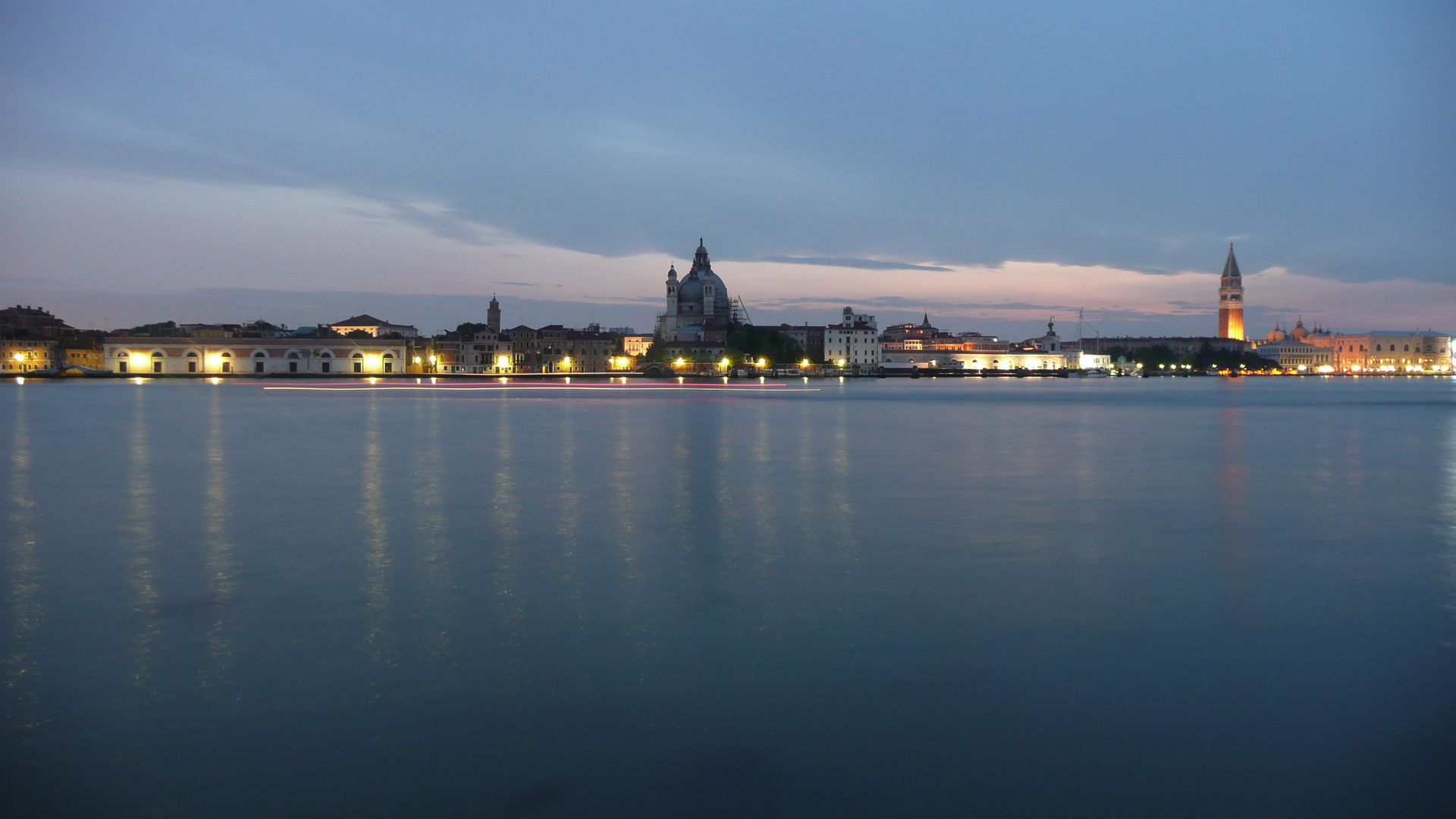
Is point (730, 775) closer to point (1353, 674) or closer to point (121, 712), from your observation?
point (121, 712)

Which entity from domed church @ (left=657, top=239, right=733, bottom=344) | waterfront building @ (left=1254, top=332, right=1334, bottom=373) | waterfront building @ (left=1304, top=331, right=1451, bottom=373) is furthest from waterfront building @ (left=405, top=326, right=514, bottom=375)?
waterfront building @ (left=1304, top=331, right=1451, bottom=373)

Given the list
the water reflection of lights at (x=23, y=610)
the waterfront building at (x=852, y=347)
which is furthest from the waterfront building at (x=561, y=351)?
the water reflection of lights at (x=23, y=610)

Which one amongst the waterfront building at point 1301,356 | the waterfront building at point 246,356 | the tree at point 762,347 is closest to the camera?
the waterfront building at point 246,356

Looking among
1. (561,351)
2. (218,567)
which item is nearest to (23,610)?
(218,567)

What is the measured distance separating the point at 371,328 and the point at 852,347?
4543 centimetres

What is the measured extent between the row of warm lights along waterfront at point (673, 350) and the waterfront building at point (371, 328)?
24 centimetres

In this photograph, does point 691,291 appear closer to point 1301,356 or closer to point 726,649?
point 1301,356

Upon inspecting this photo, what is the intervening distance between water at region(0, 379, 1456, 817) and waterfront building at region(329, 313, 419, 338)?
86092 millimetres

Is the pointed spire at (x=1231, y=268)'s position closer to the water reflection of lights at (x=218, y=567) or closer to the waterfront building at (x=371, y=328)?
the waterfront building at (x=371, y=328)

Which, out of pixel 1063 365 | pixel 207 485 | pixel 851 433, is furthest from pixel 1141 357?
pixel 207 485

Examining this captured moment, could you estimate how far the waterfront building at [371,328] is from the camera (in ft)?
301

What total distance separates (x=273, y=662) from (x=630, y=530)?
3362 mm

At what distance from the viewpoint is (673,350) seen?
86.5 metres

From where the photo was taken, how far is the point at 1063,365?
111 meters
